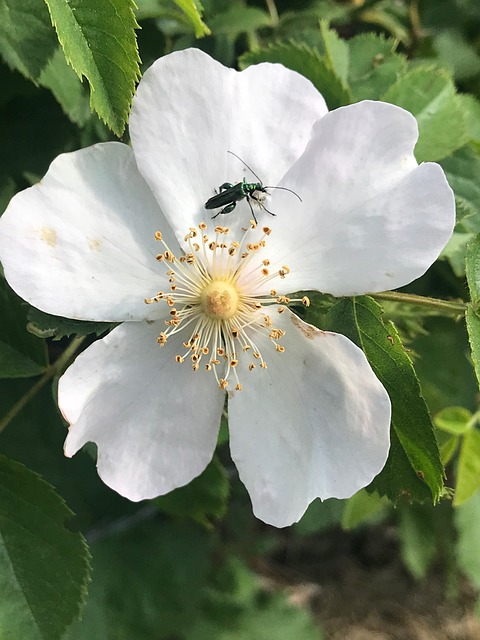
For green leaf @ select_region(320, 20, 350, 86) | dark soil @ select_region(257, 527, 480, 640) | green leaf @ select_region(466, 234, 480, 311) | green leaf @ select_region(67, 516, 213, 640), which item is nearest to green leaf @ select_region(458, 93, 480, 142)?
green leaf @ select_region(320, 20, 350, 86)

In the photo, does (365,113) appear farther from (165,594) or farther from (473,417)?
(165,594)

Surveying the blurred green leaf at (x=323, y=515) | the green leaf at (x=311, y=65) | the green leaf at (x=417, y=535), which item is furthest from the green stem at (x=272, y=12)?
the green leaf at (x=417, y=535)

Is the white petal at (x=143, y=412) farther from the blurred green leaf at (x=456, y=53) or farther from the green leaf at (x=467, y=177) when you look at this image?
the blurred green leaf at (x=456, y=53)

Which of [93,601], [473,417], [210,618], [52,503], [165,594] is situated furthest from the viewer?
[210,618]

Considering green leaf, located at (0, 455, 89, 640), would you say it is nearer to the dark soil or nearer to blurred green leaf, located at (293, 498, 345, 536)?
blurred green leaf, located at (293, 498, 345, 536)

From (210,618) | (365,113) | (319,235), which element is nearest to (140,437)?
(319,235)

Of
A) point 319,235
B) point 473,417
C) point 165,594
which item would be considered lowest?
point 165,594

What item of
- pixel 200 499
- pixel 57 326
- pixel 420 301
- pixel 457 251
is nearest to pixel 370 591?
pixel 200 499
